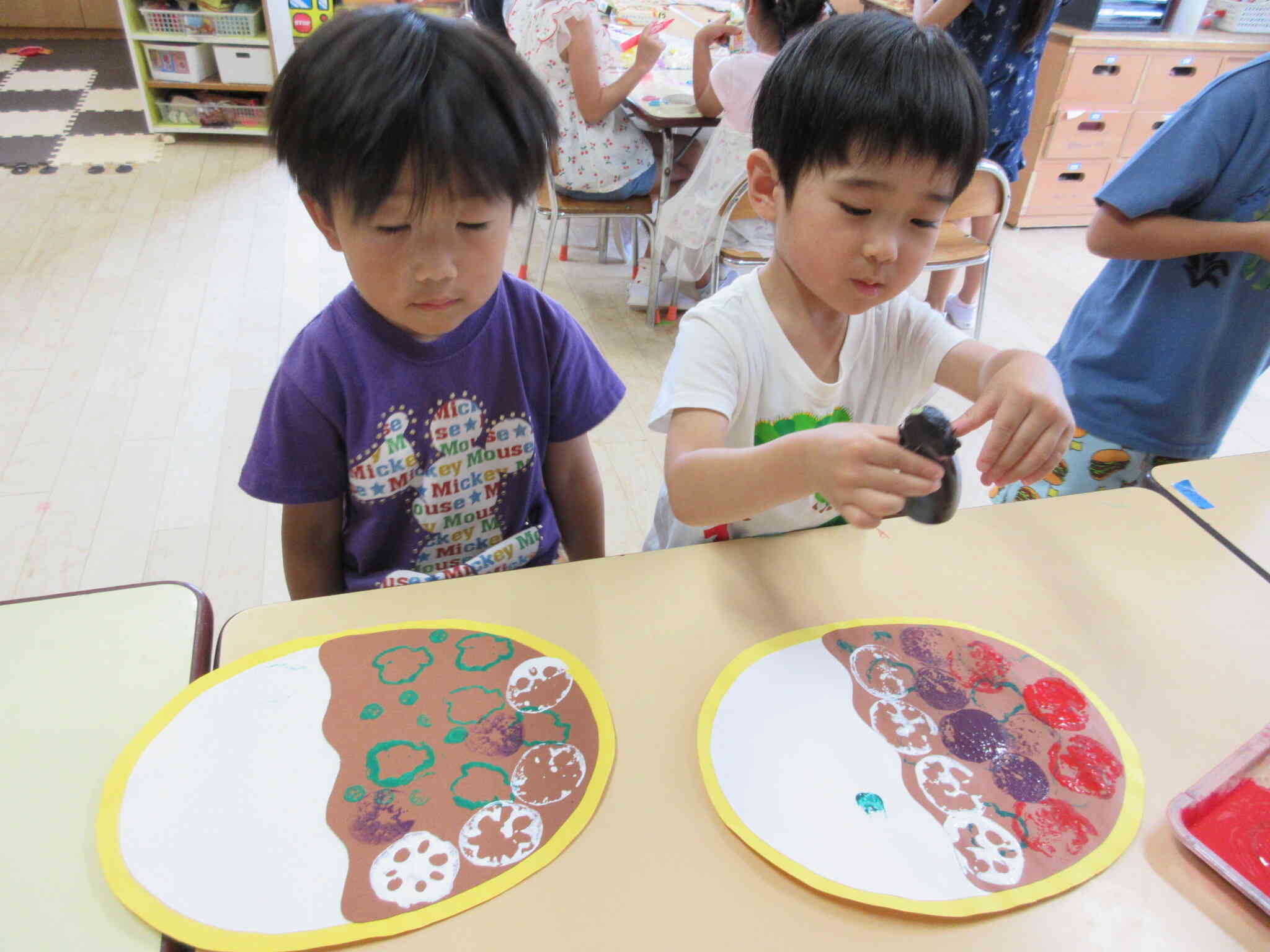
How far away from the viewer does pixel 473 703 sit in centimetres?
62

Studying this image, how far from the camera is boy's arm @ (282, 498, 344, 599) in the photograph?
34.5 inches

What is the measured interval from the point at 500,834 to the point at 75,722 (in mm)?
322

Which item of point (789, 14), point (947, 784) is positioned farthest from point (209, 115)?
point (947, 784)

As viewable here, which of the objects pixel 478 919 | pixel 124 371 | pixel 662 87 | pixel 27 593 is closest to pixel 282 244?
pixel 124 371

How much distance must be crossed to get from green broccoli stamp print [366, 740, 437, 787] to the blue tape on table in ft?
2.69

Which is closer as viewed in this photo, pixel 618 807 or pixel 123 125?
pixel 618 807

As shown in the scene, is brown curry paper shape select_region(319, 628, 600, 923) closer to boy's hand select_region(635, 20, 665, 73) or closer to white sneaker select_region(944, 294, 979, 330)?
boy's hand select_region(635, 20, 665, 73)

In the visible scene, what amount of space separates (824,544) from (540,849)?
0.40m

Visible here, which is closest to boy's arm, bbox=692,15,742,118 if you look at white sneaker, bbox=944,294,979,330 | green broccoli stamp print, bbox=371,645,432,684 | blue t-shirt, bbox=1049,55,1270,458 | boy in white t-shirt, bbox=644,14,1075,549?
white sneaker, bbox=944,294,979,330

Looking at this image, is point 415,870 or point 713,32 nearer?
point 415,870

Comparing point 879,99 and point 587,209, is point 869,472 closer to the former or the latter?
point 879,99

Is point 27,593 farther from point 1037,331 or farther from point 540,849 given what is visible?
point 1037,331

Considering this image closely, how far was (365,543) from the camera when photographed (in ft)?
2.98

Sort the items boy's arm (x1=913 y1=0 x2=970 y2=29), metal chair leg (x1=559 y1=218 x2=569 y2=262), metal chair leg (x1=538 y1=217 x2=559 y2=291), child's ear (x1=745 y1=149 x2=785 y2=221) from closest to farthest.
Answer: child's ear (x1=745 y1=149 x2=785 y2=221) → boy's arm (x1=913 y1=0 x2=970 y2=29) → metal chair leg (x1=538 y1=217 x2=559 y2=291) → metal chair leg (x1=559 y1=218 x2=569 y2=262)
